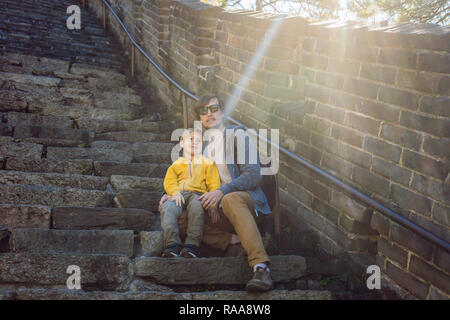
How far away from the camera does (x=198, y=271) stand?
3016 millimetres

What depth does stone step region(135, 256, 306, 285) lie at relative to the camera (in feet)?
9.73

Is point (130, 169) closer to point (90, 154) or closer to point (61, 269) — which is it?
point (90, 154)

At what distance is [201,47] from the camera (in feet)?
16.8

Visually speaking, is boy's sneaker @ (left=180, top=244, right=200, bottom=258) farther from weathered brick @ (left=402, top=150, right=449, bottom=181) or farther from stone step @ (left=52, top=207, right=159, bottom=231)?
weathered brick @ (left=402, top=150, right=449, bottom=181)

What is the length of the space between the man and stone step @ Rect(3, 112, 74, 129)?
2447 millimetres

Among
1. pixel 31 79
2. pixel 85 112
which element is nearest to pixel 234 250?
pixel 85 112

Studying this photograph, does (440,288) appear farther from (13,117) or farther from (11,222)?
(13,117)

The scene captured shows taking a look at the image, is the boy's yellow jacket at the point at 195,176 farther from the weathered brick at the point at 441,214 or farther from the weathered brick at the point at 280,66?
the weathered brick at the point at 441,214

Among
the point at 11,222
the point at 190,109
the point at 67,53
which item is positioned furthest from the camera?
the point at 67,53

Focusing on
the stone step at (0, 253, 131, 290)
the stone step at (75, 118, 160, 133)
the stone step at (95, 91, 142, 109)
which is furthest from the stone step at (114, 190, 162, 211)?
the stone step at (95, 91, 142, 109)
